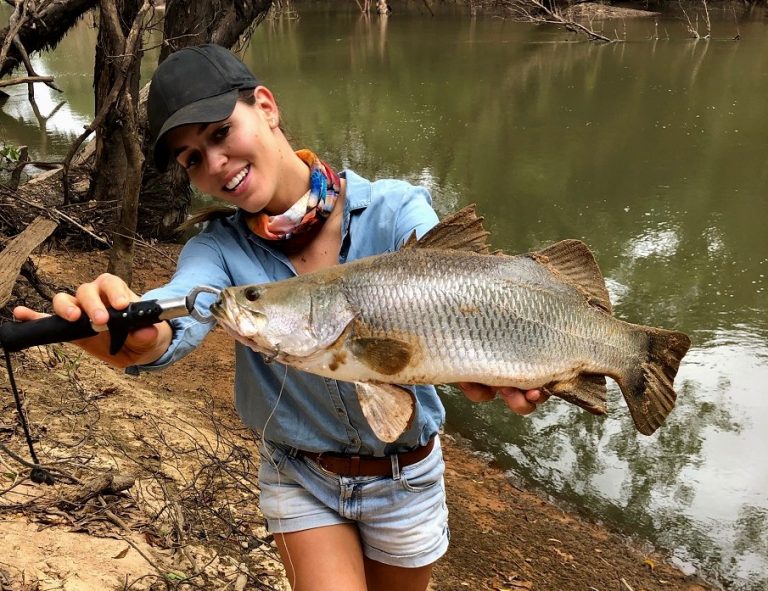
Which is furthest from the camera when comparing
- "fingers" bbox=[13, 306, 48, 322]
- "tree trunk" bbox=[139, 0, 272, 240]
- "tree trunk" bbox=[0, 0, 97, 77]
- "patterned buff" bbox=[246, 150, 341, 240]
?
"tree trunk" bbox=[0, 0, 97, 77]

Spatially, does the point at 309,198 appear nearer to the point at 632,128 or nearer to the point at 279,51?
the point at 632,128

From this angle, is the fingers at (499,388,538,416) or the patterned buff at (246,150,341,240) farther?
the patterned buff at (246,150,341,240)

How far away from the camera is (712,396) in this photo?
590 centimetres

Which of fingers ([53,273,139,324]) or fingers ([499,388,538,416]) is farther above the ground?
fingers ([53,273,139,324])

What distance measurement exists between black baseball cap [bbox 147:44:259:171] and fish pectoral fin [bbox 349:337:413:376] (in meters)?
0.75

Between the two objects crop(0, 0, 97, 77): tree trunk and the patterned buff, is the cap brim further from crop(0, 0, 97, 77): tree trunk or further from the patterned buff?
crop(0, 0, 97, 77): tree trunk

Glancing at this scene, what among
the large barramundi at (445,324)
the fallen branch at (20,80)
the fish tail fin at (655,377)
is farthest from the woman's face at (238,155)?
the fallen branch at (20,80)

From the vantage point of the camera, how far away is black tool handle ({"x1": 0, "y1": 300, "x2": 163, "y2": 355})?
1592mm

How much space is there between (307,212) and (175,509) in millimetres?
1605

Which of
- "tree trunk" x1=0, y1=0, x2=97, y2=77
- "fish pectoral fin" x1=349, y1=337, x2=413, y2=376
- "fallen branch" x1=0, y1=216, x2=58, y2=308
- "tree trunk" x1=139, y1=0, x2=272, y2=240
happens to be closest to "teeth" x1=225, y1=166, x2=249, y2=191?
"fish pectoral fin" x1=349, y1=337, x2=413, y2=376

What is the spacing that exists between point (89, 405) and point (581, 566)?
3015 millimetres

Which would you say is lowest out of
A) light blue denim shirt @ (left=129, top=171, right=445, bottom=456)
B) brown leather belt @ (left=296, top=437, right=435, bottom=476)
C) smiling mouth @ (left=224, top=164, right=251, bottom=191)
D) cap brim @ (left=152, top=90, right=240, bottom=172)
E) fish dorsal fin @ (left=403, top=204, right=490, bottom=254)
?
brown leather belt @ (left=296, top=437, right=435, bottom=476)

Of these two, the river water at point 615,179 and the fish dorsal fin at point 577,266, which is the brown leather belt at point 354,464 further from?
the river water at point 615,179

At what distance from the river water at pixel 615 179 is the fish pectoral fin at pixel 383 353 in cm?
362
